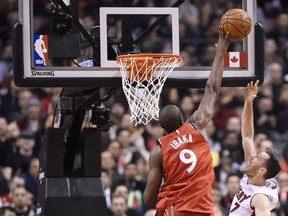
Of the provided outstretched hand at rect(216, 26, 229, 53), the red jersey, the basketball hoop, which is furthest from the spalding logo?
outstretched hand at rect(216, 26, 229, 53)

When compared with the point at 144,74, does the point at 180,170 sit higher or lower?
lower

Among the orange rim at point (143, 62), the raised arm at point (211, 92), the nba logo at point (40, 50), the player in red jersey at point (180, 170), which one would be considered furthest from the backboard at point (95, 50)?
the player in red jersey at point (180, 170)

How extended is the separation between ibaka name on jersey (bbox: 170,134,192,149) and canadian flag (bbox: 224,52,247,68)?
1.14m

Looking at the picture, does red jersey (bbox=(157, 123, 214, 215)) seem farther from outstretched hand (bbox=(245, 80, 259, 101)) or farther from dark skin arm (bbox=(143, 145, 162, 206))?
outstretched hand (bbox=(245, 80, 259, 101))

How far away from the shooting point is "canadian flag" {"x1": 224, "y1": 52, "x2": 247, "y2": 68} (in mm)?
9117

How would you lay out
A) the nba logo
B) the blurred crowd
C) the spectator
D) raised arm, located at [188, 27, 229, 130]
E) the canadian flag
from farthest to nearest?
the blurred crowd
the spectator
the canadian flag
the nba logo
raised arm, located at [188, 27, 229, 130]

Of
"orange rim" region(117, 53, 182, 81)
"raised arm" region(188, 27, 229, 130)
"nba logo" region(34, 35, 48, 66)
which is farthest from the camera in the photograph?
"nba logo" region(34, 35, 48, 66)

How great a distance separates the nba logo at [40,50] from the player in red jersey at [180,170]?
1257mm

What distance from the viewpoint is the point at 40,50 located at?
8867mm

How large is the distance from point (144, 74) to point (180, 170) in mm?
1009

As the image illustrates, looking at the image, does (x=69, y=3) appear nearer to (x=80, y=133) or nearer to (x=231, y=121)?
(x=80, y=133)

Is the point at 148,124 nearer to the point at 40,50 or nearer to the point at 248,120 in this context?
the point at 248,120

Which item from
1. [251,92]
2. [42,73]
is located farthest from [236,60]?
Result: [42,73]

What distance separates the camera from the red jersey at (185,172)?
820cm
